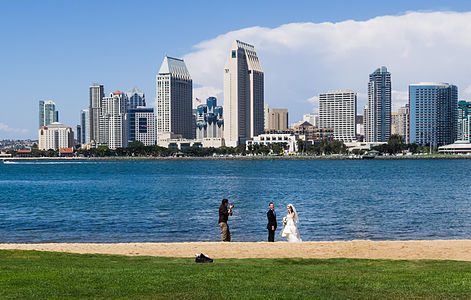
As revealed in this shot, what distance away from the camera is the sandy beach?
2405 centimetres

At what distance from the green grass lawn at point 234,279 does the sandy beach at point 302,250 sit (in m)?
2.99

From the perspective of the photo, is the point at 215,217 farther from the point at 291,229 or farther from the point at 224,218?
the point at 291,229

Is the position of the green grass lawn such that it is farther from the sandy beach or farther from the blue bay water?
the blue bay water

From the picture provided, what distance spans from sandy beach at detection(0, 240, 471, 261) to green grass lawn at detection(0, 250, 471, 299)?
2.99 meters

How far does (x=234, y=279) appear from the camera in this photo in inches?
659

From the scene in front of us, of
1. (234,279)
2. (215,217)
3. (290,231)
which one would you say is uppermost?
(234,279)

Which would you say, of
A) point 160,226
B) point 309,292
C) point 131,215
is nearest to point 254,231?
point 160,226

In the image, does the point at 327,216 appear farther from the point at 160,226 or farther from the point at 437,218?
the point at 160,226

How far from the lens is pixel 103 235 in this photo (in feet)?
129

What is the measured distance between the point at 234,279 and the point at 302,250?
30.2 feet

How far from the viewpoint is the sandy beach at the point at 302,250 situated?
24047mm

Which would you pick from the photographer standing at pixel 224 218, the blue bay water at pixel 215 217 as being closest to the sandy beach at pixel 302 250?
the photographer standing at pixel 224 218

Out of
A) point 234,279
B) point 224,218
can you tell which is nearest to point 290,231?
point 224,218

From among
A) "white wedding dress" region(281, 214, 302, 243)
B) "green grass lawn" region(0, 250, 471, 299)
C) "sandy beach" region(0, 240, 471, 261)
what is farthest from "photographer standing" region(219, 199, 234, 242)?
"green grass lawn" region(0, 250, 471, 299)
